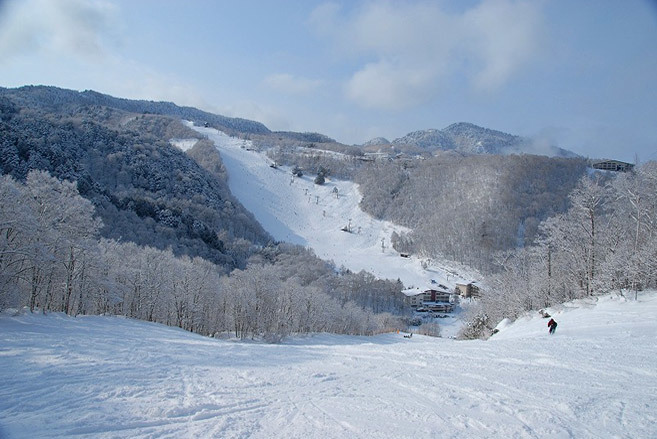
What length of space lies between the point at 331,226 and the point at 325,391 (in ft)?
510

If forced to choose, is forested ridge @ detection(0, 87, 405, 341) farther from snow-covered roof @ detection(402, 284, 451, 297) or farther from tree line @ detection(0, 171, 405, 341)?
snow-covered roof @ detection(402, 284, 451, 297)

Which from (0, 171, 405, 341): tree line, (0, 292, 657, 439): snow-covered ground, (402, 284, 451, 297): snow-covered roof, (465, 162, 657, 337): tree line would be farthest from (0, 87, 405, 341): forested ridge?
(465, 162, 657, 337): tree line

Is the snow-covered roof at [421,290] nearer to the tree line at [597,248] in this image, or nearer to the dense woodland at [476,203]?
the dense woodland at [476,203]

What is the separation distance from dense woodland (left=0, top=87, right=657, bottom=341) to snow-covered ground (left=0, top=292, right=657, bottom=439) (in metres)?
12.3

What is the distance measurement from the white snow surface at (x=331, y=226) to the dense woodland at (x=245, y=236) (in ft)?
28.4

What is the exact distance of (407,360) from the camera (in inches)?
541

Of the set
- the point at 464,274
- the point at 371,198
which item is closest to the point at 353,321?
the point at 464,274

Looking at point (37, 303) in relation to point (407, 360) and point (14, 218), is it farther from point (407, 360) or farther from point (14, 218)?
point (407, 360)

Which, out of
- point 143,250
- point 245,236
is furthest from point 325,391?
point 245,236

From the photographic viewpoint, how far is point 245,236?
124812 mm

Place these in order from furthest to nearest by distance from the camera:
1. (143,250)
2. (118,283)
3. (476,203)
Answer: (476,203) → (143,250) → (118,283)

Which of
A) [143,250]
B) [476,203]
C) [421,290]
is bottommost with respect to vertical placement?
[421,290]

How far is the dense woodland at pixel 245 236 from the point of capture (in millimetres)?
26438

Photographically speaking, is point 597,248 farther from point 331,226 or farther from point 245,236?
point 331,226
